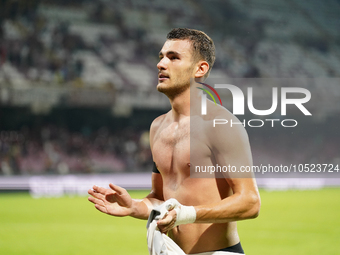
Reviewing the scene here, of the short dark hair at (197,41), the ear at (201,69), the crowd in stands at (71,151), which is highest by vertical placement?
the short dark hair at (197,41)

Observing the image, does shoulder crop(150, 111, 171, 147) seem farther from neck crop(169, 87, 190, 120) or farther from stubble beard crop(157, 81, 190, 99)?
stubble beard crop(157, 81, 190, 99)

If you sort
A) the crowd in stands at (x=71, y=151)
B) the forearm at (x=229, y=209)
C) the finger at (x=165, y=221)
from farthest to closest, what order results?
the crowd in stands at (x=71, y=151)
the forearm at (x=229, y=209)
the finger at (x=165, y=221)

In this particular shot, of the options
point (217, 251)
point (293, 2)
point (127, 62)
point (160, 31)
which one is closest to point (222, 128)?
point (217, 251)

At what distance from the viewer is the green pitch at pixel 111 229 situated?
8.89 meters

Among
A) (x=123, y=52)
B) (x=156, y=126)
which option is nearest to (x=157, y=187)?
(x=156, y=126)

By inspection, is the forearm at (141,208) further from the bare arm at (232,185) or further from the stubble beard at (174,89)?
the stubble beard at (174,89)

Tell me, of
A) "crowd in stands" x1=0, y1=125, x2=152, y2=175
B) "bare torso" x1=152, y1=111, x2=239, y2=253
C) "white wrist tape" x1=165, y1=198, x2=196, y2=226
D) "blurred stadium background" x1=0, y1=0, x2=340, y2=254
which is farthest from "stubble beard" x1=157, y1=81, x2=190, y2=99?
"crowd in stands" x1=0, y1=125, x2=152, y2=175

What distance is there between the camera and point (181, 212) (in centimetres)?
253

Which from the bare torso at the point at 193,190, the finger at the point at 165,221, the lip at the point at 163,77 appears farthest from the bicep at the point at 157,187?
the finger at the point at 165,221

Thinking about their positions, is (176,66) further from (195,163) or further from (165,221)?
(165,221)

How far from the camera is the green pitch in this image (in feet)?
29.2

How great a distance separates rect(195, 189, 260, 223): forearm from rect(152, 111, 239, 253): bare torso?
10.2 inches

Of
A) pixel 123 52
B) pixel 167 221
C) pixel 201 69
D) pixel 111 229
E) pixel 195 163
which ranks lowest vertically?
pixel 111 229

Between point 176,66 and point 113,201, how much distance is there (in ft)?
3.03
